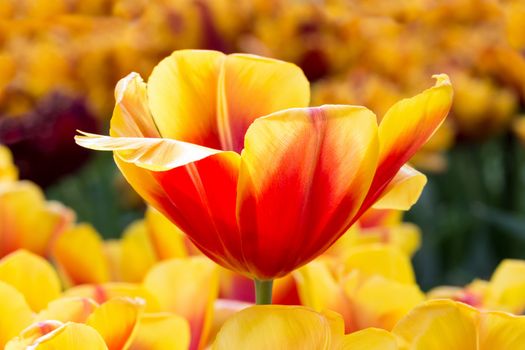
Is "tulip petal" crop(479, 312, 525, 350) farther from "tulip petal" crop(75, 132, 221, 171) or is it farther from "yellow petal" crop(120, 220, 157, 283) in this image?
"yellow petal" crop(120, 220, 157, 283)

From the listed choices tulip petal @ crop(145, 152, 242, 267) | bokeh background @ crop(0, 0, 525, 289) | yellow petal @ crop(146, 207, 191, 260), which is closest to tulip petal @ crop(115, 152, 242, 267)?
tulip petal @ crop(145, 152, 242, 267)

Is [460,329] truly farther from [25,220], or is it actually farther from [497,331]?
[25,220]

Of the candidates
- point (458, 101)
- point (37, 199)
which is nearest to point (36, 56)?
point (458, 101)

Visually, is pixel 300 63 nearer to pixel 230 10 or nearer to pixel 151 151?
pixel 230 10

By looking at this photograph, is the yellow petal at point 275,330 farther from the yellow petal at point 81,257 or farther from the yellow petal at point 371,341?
the yellow petal at point 81,257

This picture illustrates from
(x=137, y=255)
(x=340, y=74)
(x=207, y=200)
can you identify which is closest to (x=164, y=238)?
(x=137, y=255)

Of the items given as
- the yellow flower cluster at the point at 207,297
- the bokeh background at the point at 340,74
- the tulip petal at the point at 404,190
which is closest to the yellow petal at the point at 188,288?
the yellow flower cluster at the point at 207,297
